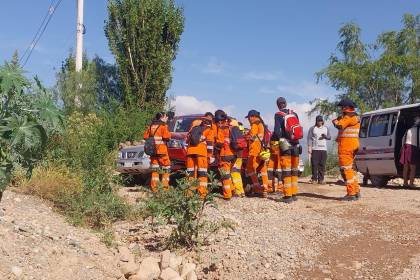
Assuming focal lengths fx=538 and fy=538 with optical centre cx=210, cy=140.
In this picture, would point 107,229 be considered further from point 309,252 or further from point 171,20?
point 171,20

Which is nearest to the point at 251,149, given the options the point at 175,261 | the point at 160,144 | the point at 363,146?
the point at 160,144

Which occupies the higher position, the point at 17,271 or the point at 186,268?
the point at 17,271

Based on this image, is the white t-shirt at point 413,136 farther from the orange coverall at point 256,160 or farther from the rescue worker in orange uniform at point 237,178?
the rescue worker in orange uniform at point 237,178

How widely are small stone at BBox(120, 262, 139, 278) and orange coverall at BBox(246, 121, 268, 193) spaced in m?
4.32

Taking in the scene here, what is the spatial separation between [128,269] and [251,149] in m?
4.42

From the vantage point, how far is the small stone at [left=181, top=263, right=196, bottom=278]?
6.44m

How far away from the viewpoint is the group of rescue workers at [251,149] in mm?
9523

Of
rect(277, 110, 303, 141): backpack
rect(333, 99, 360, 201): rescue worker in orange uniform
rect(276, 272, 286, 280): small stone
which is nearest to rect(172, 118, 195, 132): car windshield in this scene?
rect(277, 110, 303, 141): backpack

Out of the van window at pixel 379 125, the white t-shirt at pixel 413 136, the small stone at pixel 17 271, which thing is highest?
the van window at pixel 379 125

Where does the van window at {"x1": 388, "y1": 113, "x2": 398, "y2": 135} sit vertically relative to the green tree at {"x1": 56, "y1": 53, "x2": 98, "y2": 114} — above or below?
below

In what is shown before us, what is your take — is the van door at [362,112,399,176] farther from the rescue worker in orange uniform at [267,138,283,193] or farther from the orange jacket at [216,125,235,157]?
the orange jacket at [216,125,235,157]

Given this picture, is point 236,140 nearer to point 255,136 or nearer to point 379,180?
point 255,136

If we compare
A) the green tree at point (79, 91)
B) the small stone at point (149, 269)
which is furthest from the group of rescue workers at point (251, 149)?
the green tree at point (79, 91)

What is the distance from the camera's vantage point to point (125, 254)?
6.91m
